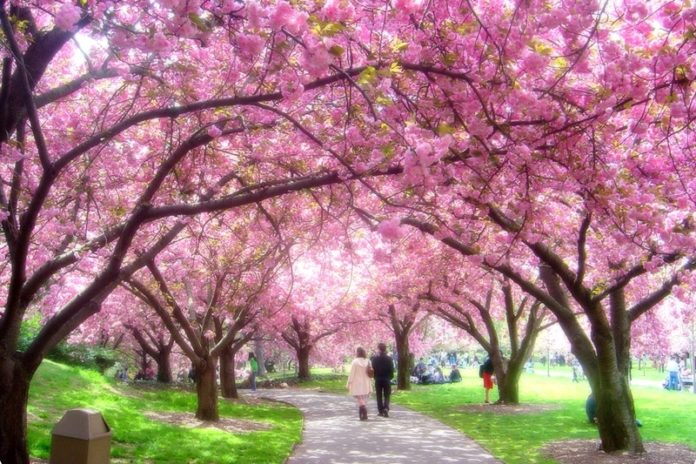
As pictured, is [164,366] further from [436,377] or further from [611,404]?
[611,404]

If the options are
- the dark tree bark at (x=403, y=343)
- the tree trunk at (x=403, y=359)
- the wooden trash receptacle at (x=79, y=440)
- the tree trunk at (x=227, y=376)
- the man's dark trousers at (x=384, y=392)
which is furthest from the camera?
the tree trunk at (x=403, y=359)

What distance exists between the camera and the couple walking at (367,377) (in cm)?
1343

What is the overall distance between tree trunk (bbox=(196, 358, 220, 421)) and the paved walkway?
6.35 feet

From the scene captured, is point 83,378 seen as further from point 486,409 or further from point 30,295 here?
point 30,295

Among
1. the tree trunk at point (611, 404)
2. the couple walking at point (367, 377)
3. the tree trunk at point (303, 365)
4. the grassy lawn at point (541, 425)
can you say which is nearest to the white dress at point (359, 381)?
the couple walking at point (367, 377)

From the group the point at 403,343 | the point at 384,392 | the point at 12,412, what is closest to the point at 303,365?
the point at 403,343

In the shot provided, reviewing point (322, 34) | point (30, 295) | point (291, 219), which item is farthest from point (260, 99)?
point (291, 219)

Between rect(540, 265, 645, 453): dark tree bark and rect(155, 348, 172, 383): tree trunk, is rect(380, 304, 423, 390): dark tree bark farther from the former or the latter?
rect(540, 265, 645, 453): dark tree bark

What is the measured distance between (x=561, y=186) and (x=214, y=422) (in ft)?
30.3

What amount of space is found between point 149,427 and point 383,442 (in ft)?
13.4

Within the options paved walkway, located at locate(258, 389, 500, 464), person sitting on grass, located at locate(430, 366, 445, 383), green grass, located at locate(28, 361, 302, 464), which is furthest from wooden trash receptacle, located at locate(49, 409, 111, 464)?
person sitting on grass, located at locate(430, 366, 445, 383)

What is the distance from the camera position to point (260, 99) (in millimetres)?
4875

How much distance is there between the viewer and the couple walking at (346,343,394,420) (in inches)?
529

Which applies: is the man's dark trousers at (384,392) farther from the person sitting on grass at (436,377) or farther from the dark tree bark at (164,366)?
the dark tree bark at (164,366)
